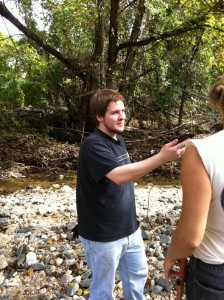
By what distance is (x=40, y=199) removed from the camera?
689 centimetres

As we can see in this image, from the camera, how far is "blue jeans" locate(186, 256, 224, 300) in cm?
140

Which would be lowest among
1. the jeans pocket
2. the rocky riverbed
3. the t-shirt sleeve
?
the rocky riverbed

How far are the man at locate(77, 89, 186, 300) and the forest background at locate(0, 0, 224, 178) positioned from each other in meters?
6.20

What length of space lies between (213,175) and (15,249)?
11.4 ft

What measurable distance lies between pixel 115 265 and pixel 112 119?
3.58ft

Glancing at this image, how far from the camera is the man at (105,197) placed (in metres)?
2.05

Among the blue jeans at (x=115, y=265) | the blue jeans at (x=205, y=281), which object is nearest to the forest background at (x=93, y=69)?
the blue jeans at (x=115, y=265)

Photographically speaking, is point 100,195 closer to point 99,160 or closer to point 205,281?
point 99,160

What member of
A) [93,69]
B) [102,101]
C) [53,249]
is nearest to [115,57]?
[93,69]

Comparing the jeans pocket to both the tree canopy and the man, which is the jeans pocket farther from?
the tree canopy

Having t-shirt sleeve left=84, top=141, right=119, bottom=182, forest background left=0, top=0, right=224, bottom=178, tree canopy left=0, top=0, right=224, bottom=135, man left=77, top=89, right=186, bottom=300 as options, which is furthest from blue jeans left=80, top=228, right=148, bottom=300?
tree canopy left=0, top=0, right=224, bottom=135

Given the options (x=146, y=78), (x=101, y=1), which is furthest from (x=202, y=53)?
(x=101, y=1)

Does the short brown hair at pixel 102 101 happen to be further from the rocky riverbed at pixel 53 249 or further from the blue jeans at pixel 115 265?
the rocky riverbed at pixel 53 249

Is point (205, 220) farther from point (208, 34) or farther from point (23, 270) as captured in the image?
point (208, 34)
